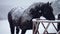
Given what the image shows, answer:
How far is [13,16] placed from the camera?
1799 mm

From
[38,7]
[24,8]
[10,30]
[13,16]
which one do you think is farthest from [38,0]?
[10,30]

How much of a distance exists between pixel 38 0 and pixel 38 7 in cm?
10

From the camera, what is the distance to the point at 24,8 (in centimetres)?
176

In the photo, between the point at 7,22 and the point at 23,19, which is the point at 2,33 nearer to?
the point at 7,22

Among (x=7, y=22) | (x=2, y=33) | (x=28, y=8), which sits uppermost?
(x=28, y=8)

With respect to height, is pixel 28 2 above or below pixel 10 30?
above

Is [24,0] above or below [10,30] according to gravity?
above

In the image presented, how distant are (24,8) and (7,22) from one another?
28 centimetres

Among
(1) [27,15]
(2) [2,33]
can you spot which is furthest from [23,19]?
(2) [2,33]

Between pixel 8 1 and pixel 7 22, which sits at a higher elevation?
pixel 8 1

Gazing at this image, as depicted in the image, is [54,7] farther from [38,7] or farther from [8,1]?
[8,1]

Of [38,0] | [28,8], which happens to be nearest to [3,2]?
[28,8]

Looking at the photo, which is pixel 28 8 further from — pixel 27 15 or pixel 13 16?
pixel 13 16

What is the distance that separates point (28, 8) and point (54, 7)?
1.07 ft
